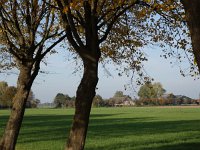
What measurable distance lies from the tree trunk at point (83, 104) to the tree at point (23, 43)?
4.56 metres

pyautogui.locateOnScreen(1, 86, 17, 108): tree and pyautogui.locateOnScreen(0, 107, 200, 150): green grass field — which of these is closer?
pyautogui.locateOnScreen(0, 107, 200, 150): green grass field

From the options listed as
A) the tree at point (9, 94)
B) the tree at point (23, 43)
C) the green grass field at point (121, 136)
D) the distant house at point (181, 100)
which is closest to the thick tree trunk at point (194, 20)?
the tree at point (23, 43)

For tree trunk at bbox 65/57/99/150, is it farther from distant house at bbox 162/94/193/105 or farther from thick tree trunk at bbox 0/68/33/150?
distant house at bbox 162/94/193/105

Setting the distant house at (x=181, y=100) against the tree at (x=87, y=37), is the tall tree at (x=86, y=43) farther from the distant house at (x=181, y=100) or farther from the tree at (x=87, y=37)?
the distant house at (x=181, y=100)

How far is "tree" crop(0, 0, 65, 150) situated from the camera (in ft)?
54.8

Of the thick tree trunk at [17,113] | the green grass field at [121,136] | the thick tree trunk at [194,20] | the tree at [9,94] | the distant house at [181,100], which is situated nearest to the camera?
the thick tree trunk at [194,20]

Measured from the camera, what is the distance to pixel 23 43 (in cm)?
1741

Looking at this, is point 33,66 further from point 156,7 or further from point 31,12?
point 156,7

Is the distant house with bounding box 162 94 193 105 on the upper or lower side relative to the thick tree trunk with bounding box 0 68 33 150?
upper

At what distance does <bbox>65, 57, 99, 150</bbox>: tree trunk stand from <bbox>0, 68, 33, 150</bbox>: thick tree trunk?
4.80 m

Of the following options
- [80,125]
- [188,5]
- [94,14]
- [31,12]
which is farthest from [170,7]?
[31,12]

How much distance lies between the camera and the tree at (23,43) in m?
Result: 16.7

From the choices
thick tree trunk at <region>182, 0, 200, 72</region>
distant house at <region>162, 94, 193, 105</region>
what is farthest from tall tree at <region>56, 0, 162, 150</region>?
distant house at <region>162, 94, 193, 105</region>

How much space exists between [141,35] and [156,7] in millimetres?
5315
